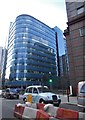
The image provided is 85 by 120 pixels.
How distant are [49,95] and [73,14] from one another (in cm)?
2170

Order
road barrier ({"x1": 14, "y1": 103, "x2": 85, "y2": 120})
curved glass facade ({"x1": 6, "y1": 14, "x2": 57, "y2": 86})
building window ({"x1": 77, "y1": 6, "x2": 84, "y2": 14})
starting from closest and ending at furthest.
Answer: road barrier ({"x1": 14, "y1": 103, "x2": 85, "y2": 120}), building window ({"x1": 77, "y1": 6, "x2": 84, "y2": 14}), curved glass facade ({"x1": 6, "y1": 14, "x2": 57, "y2": 86})

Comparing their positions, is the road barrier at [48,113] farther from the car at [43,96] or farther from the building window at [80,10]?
the building window at [80,10]

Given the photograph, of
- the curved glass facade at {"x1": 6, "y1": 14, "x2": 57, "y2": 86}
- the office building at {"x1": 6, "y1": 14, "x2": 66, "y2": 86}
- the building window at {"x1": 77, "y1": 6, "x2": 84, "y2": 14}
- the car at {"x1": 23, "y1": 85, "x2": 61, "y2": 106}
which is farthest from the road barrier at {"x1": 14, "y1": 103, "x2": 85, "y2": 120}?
the curved glass facade at {"x1": 6, "y1": 14, "x2": 57, "y2": 86}

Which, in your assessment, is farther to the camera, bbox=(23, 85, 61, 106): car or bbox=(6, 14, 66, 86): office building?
bbox=(6, 14, 66, 86): office building

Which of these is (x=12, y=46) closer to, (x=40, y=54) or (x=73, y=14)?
(x=40, y=54)

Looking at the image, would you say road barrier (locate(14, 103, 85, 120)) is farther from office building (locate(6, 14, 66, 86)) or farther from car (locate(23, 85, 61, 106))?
office building (locate(6, 14, 66, 86))

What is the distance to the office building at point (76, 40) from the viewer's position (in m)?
30.0

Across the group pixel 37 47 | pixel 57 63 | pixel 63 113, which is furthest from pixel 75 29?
pixel 57 63

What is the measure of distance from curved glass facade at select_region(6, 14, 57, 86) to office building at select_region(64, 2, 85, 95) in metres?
70.1

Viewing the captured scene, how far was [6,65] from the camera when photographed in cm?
12281

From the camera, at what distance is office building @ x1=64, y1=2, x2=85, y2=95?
29953 millimetres

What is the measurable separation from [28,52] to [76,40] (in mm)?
79901

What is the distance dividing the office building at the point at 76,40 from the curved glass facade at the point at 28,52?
2762 inches

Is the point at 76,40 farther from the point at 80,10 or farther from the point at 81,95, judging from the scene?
Answer: the point at 81,95
